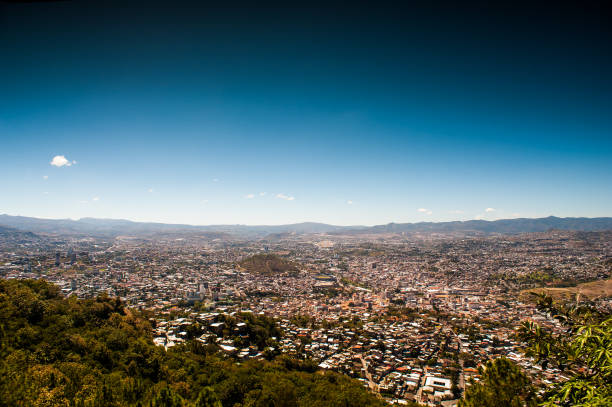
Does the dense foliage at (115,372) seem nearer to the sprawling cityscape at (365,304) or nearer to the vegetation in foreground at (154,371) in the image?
the vegetation in foreground at (154,371)

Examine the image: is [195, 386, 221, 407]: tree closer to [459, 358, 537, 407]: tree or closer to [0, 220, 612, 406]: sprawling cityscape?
[459, 358, 537, 407]: tree

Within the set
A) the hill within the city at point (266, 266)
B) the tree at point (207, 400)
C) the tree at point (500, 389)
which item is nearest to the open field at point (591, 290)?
the tree at point (500, 389)

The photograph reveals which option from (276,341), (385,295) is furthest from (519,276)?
(276,341)

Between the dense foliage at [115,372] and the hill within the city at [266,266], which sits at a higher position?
the dense foliage at [115,372]

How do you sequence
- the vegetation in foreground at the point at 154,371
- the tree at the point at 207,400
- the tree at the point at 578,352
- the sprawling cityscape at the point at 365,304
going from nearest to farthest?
the tree at the point at 578,352
the vegetation in foreground at the point at 154,371
the tree at the point at 207,400
the sprawling cityscape at the point at 365,304

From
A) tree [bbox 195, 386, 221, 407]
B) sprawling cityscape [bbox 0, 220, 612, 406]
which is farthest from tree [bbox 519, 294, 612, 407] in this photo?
tree [bbox 195, 386, 221, 407]

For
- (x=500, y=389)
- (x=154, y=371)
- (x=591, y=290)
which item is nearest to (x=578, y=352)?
(x=500, y=389)
